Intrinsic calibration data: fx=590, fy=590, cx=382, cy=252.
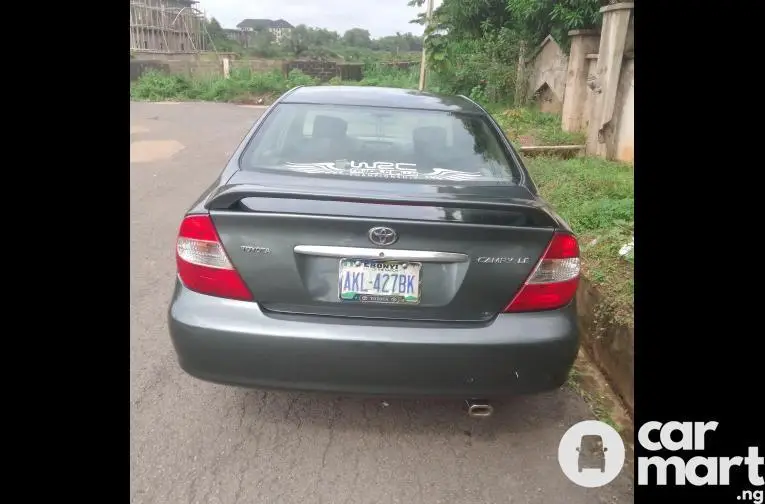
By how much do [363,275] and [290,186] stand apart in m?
0.51

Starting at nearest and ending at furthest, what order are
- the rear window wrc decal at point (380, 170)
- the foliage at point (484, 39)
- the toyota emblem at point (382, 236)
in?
the toyota emblem at point (382, 236)
the rear window wrc decal at point (380, 170)
the foliage at point (484, 39)

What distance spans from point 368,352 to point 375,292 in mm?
222

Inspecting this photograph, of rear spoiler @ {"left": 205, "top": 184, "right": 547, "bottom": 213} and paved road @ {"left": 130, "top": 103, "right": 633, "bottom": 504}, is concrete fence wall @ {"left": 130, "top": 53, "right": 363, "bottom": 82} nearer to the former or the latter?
paved road @ {"left": 130, "top": 103, "right": 633, "bottom": 504}

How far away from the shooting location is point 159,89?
2270cm

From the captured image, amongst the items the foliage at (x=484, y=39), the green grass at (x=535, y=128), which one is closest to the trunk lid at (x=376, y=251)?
the green grass at (x=535, y=128)

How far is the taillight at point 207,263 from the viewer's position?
87.7 inches

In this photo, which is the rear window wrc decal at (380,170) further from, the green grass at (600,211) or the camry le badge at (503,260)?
the green grass at (600,211)

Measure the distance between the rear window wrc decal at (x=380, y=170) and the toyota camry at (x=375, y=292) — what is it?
0.31m

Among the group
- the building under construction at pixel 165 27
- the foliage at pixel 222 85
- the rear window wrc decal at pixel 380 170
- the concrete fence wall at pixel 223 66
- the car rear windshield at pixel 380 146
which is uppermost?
the building under construction at pixel 165 27

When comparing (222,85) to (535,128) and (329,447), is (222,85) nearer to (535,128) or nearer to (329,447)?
(535,128)

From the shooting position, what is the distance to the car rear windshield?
9.10 ft
